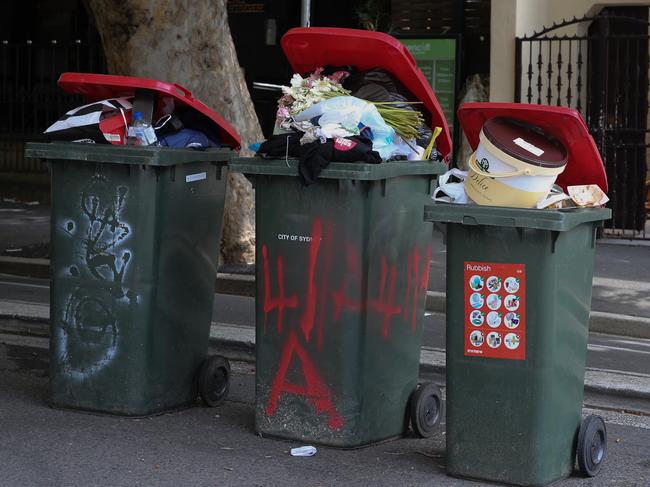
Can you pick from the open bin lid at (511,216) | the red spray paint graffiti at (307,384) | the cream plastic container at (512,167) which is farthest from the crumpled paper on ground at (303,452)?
the cream plastic container at (512,167)

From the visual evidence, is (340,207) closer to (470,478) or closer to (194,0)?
(470,478)

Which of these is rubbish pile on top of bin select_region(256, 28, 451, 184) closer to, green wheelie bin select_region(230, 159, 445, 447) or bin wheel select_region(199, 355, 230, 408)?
green wheelie bin select_region(230, 159, 445, 447)

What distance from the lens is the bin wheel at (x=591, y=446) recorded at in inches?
198

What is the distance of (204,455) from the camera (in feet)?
17.5

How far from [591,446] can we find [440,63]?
28.9ft

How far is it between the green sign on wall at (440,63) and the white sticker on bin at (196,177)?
7.68 meters

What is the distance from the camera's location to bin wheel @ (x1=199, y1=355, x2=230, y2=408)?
6141mm

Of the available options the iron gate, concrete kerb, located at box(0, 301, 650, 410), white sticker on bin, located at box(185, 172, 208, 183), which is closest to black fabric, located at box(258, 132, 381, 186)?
white sticker on bin, located at box(185, 172, 208, 183)

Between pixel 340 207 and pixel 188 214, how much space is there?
40.0 inches

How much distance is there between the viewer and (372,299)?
532cm

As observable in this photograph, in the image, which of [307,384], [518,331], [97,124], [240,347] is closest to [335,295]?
[307,384]

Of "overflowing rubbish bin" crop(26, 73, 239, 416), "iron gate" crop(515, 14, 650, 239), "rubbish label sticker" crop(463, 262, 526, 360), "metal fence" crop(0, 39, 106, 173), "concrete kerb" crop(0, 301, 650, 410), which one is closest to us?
"rubbish label sticker" crop(463, 262, 526, 360)

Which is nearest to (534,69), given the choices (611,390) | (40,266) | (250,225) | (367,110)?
(250,225)

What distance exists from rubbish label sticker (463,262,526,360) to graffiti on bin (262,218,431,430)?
1.85ft
